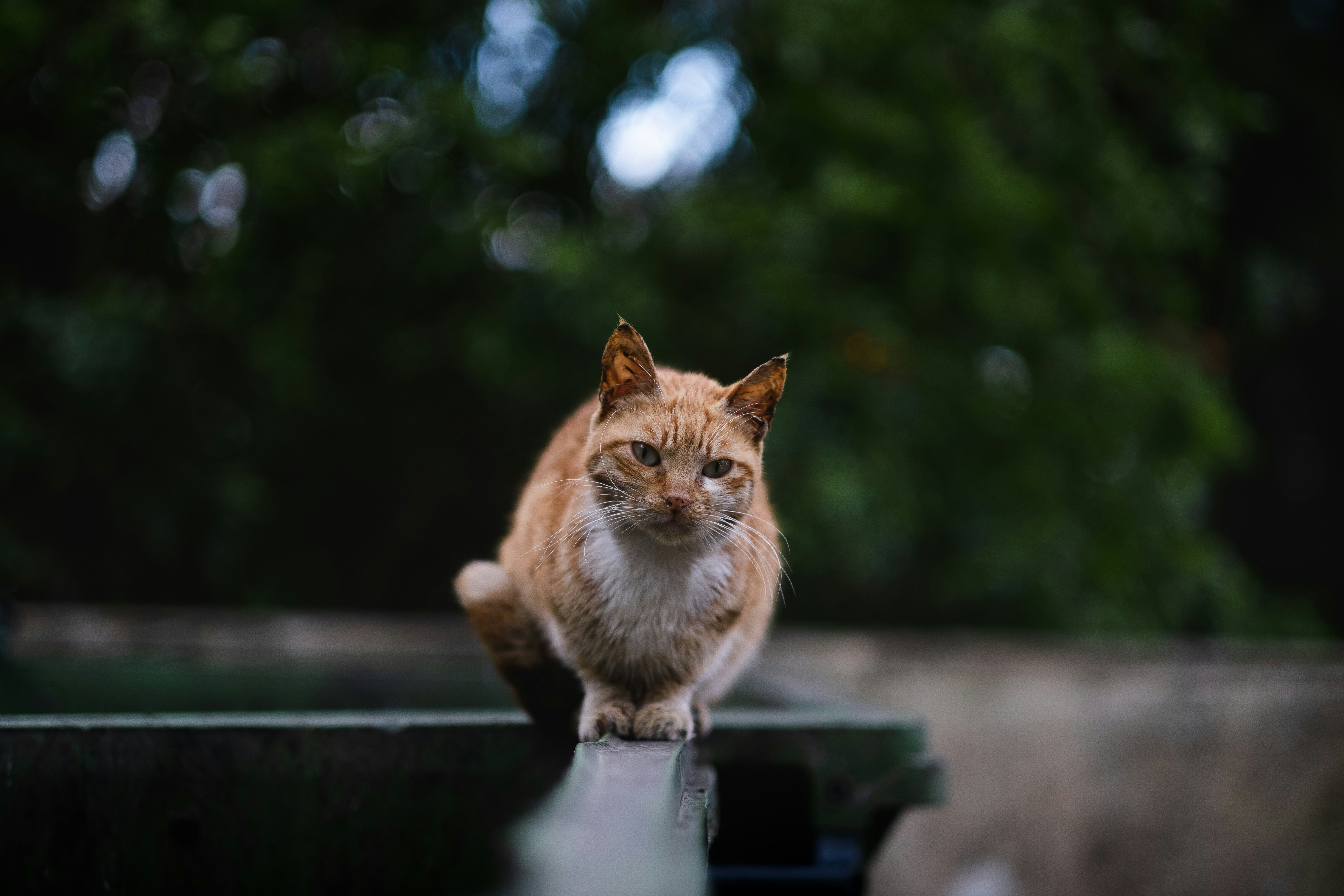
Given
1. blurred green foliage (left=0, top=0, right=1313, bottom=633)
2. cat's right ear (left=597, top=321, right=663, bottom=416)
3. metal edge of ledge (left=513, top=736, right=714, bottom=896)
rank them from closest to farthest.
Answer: metal edge of ledge (left=513, top=736, right=714, bottom=896) → cat's right ear (left=597, top=321, right=663, bottom=416) → blurred green foliage (left=0, top=0, right=1313, bottom=633)

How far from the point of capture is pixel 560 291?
420cm

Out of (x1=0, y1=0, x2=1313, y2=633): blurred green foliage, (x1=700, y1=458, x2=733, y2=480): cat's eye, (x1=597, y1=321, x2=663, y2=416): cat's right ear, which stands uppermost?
(x1=0, y1=0, x2=1313, y2=633): blurred green foliage

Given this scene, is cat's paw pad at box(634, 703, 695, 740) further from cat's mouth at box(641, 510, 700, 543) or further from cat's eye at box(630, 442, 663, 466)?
Answer: cat's eye at box(630, 442, 663, 466)

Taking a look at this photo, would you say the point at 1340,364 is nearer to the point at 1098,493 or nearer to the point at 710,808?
the point at 1098,493

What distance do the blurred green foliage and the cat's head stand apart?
2599mm

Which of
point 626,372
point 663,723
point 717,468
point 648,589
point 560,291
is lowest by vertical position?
point 663,723

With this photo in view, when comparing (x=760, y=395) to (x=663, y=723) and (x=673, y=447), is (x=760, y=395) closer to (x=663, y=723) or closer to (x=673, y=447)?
(x=673, y=447)

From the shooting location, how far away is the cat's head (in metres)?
1.45

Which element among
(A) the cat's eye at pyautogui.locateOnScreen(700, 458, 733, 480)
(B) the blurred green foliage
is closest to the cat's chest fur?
(A) the cat's eye at pyautogui.locateOnScreen(700, 458, 733, 480)

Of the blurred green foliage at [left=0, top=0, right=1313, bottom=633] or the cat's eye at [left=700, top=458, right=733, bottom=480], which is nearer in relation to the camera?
the cat's eye at [left=700, top=458, right=733, bottom=480]

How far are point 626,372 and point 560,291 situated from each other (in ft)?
9.28

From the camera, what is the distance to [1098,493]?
512cm

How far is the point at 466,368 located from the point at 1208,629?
5045 mm

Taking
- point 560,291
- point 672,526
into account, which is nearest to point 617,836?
point 672,526
